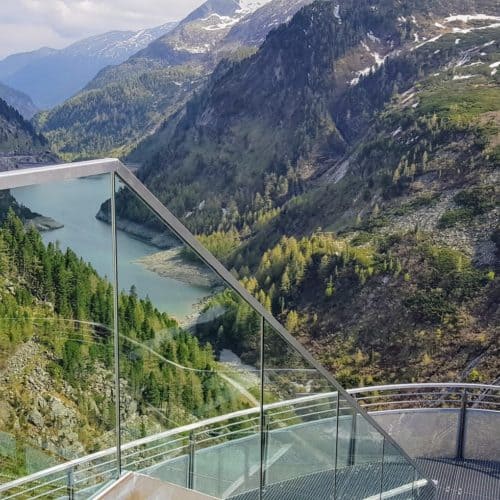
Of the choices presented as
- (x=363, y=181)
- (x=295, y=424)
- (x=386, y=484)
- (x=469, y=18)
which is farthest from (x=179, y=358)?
(x=469, y=18)

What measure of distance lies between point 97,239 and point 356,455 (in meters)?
2.59

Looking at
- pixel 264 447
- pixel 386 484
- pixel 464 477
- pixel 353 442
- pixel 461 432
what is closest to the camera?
pixel 264 447

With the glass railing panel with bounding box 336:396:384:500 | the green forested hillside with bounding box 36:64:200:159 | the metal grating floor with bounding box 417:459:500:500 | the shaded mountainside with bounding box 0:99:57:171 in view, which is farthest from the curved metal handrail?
the green forested hillside with bounding box 36:64:200:159

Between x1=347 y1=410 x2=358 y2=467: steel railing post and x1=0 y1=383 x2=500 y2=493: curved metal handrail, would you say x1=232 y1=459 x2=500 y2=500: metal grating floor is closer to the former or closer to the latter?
x1=347 y1=410 x2=358 y2=467: steel railing post

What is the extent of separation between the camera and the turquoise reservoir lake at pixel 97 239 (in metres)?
1.67

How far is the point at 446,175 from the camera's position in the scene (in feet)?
166

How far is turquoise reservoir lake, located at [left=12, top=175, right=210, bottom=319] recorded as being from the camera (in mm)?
1665

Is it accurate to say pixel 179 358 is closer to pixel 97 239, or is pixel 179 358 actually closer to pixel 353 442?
pixel 97 239

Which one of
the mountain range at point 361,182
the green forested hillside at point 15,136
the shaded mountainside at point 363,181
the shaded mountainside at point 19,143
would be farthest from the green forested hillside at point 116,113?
the shaded mountainside at point 363,181

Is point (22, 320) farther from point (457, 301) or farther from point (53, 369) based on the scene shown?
point (457, 301)

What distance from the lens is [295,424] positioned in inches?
124

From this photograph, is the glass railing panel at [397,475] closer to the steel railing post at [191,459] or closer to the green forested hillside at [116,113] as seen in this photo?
the steel railing post at [191,459]

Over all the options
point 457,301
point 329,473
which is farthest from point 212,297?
point 457,301

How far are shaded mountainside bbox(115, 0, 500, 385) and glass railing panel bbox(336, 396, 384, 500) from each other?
158cm
